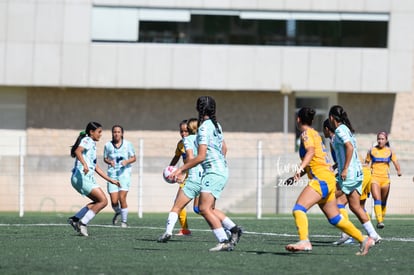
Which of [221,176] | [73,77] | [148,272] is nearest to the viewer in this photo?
[148,272]

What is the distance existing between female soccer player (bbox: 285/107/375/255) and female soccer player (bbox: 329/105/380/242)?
3.14 ft

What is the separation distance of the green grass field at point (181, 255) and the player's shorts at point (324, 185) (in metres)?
0.71

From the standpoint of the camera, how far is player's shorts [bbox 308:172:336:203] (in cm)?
1259

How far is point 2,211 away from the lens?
3078cm

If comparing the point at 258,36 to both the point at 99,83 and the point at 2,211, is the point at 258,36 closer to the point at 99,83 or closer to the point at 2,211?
the point at 99,83

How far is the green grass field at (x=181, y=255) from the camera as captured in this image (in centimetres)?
1066

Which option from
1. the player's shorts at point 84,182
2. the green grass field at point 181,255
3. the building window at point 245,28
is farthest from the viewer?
the building window at point 245,28

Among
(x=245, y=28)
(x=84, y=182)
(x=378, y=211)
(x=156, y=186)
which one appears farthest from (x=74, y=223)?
(x=245, y=28)

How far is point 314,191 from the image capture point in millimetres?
12570

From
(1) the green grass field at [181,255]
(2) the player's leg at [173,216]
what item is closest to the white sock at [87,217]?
(1) the green grass field at [181,255]

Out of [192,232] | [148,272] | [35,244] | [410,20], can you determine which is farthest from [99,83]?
[148,272]

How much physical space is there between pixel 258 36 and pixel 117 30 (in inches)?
203

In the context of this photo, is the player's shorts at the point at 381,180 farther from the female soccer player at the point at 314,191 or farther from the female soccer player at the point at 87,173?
the female soccer player at the point at 314,191

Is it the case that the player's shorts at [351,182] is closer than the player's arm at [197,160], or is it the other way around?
the player's arm at [197,160]
